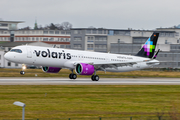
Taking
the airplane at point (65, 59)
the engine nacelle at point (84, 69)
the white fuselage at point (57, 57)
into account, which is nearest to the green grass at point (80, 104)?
the white fuselage at point (57, 57)

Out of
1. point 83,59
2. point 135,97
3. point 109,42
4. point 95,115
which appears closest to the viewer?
point 95,115

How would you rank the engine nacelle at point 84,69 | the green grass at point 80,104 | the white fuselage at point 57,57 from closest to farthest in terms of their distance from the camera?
the green grass at point 80,104 → the white fuselage at point 57,57 → the engine nacelle at point 84,69

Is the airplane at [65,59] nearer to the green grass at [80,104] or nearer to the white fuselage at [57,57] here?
the white fuselage at [57,57]

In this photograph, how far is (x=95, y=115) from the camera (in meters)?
22.6

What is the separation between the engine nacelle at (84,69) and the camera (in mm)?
50281

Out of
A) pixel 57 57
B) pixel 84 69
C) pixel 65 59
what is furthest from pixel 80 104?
pixel 65 59

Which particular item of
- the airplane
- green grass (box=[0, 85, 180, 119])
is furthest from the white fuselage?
green grass (box=[0, 85, 180, 119])

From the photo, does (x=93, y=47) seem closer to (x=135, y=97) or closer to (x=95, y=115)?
(x=135, y=97)

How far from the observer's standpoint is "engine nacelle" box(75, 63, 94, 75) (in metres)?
50.3

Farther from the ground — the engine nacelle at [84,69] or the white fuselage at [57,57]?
the white fuselage at [57,57]

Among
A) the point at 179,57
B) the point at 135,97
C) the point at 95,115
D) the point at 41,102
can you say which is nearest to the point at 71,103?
the point at 41,102

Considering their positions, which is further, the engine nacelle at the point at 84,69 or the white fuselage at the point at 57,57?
the engine nacelle at the point at 84,69

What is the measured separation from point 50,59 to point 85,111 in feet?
87.7

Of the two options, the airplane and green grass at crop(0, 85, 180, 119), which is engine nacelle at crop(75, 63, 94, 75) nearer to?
the airplane
